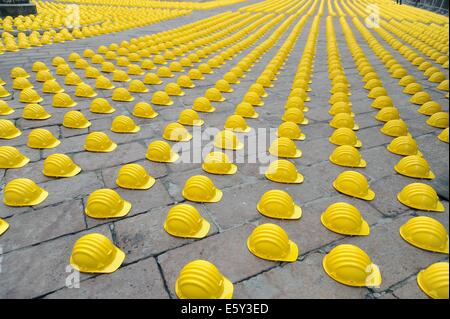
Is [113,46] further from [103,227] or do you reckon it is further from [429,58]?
[429,58]

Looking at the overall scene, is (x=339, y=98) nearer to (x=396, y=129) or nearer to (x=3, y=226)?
(x=396, y=129)

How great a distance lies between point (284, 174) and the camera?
201 inches

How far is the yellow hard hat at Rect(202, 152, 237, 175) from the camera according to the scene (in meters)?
5.30

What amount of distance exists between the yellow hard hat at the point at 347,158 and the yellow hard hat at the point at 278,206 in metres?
1.62

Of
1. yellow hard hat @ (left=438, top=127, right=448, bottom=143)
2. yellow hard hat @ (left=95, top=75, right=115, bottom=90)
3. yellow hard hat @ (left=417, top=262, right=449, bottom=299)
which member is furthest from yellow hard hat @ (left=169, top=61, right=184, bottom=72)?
yellow hard hat @ (left=417, top=262, right=449, bottom=299)

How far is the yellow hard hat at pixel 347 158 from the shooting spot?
5512 millimetres

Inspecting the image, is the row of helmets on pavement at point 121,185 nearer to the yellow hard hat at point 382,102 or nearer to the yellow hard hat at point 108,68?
the yellow hard hat at point 382,102

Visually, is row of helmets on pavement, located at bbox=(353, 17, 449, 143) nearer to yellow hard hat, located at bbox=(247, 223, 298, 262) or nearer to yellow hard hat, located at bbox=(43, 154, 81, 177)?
yellow hard hat, located at bbox=(247, 223, 298, 262)

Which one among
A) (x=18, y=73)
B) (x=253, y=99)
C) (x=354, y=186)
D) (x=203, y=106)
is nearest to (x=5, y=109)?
(x=18, y=73)

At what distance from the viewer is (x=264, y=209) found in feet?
14.4

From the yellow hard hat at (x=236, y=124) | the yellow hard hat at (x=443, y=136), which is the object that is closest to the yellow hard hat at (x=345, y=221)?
the yellow hard hat at (x=236, y=124)

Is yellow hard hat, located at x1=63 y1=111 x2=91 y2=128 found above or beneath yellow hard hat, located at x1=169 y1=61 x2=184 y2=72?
beneath

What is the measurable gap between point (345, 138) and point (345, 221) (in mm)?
2573

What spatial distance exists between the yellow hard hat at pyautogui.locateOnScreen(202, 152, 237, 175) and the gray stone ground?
13 cm
